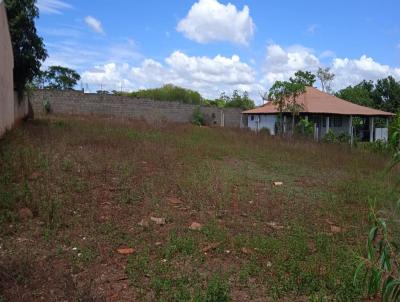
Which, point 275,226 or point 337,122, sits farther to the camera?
point 337,122

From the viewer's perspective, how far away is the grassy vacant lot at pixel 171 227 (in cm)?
319

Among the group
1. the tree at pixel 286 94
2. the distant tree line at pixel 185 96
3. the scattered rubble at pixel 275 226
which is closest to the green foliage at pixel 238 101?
the distant tree line at pixel 185 96

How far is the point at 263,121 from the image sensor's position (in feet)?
86.4

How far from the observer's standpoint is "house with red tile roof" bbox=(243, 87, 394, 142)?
75.9ft

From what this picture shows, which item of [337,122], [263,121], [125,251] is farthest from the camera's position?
[263,121]

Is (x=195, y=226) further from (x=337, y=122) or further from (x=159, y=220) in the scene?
Result: (x=337, y=122)

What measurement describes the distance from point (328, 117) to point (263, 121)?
14.8ft

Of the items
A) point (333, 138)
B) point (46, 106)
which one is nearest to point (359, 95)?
point (333, 138)

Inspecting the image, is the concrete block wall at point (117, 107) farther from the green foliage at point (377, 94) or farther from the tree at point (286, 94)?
the green foliage at point (377, 94)

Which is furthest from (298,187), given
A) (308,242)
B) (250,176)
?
(308,242)

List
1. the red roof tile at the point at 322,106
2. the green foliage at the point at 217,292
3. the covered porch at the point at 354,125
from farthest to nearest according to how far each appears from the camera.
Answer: the covered porch at the point at 354,125 → the red roof tile at the point at 322,106 → the green foliage at the point at 217,292

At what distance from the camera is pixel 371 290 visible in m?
1.65

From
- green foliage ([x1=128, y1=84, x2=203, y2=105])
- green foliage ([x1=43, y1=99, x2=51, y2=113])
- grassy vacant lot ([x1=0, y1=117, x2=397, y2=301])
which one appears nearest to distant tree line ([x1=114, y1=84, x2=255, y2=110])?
green foliage ([x1=128, y1=84, x2=203, y2=105])

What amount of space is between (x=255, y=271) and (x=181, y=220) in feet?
5.30
